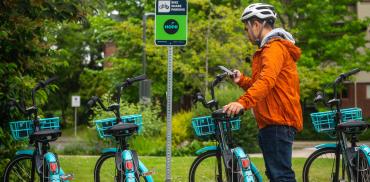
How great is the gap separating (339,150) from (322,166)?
11.1 inches

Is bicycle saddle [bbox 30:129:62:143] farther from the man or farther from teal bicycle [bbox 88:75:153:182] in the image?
the man

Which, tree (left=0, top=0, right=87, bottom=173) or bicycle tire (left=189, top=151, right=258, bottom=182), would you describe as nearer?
bicycle tire (left=189, top=151, right=258, bottom=182)

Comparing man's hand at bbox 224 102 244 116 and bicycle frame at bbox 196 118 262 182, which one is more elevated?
man's hand at bbox 224 102 244 116

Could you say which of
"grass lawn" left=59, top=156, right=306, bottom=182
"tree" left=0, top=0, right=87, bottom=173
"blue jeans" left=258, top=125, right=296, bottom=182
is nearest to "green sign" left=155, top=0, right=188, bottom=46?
"tree" left=0, top=0, right=87, bottom=173

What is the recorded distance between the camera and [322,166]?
7.50m

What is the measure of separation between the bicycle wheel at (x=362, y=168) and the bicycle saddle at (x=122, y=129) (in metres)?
2.35

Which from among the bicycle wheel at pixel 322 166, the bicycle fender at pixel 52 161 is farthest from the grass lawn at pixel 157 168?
the bicycle fender at pixel 52 161

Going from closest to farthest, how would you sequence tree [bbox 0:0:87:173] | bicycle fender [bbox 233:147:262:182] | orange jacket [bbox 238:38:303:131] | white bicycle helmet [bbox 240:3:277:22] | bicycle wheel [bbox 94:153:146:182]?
1. orange jacket [bbox 238:38:303:131]
2. white bicycle helmet [bbox 240:3:277:22]
3. bicycle fender [bbox 233:147:262:182]
4. bicycle wheel [bbox 94:153:146:182]
5. tree [bbox 0:0:87:173]

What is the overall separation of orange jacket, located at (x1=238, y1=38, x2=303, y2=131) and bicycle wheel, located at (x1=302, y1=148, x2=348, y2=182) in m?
2.15

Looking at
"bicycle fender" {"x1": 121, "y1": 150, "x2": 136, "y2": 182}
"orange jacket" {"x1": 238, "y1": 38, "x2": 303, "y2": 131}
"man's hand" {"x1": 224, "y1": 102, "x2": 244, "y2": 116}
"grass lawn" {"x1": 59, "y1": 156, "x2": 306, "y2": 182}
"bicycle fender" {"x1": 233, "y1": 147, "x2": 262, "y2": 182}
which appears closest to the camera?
"man's hand" {"x1": 224, "y1": 102, "x2": 244, "y2": 116}

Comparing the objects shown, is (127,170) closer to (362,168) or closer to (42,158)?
(42,158)

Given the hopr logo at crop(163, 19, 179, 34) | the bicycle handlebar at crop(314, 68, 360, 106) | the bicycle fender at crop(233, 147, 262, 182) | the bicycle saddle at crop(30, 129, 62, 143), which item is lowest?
the bicycle fender at crop(233, 147, 262, 182)

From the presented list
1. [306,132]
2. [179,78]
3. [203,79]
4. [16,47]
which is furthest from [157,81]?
[16,47]

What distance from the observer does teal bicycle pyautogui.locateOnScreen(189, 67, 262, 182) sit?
6.17 metres
